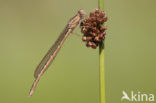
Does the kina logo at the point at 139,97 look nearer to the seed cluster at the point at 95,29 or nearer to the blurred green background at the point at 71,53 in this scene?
the blurred green background at the point at 71,53

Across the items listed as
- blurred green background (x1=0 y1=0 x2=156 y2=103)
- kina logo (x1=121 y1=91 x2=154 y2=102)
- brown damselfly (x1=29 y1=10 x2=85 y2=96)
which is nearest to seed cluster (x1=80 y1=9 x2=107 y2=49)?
brown damselfly (x1=29 y1=10 x2=85 y2=96)

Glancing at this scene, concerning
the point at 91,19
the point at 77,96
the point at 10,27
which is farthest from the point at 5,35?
the point at 91,19

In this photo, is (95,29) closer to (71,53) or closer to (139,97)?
(139,97)

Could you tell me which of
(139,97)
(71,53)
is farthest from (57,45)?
(71,53)

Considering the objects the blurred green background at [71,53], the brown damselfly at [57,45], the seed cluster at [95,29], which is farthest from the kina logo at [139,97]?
the seed cluster at [95,29]

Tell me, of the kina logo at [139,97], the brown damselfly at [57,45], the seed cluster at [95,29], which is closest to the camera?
the seed cluster at [95,29]

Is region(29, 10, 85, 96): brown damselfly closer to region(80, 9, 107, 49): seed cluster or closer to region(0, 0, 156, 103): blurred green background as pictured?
region(80, 9, 107, 49): seed cluster

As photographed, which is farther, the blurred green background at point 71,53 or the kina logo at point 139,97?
the blurred green background at point 71,53
